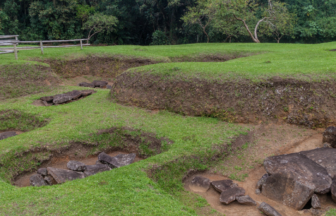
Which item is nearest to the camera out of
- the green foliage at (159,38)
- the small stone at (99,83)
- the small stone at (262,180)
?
the small stone at (262,180)

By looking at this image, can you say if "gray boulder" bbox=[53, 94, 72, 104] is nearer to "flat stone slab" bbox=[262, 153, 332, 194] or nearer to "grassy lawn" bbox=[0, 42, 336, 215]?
"grassy lawn" bbox=[0, 42, 336, 215]

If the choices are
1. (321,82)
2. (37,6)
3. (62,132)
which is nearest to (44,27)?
(37,6)

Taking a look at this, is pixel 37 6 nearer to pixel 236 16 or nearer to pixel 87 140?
pixel 236 16

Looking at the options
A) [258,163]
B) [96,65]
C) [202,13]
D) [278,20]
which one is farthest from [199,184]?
[202,13]

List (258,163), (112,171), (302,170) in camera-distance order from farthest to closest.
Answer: (258,163) < (112,171) < (302,170)

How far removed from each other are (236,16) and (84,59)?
1128cm

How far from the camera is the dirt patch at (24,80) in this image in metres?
11.0

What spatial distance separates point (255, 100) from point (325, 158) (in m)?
2.42

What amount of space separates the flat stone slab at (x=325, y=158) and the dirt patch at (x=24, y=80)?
9.94 m

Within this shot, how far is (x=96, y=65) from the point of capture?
587 inches

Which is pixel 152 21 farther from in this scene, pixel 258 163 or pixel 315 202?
pixel 315 202

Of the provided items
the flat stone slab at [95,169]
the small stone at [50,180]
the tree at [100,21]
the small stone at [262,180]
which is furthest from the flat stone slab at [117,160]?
the tree at [100,21]

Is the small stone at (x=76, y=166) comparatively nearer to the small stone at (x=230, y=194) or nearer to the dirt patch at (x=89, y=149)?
the dirt patch at (x=89, y=149)

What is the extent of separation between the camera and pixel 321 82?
7.45 meters
